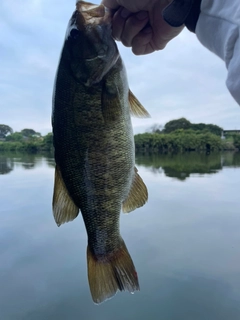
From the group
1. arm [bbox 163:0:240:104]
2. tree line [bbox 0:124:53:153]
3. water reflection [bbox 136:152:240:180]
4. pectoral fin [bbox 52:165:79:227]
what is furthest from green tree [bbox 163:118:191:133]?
arm [bbox 163:0:240:104]

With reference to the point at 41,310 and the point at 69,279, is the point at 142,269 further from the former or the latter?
the point at 41,310

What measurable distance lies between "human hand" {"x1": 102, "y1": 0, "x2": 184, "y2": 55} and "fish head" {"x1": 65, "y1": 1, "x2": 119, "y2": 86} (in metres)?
0.19

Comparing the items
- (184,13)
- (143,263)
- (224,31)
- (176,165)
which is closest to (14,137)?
(176,165)

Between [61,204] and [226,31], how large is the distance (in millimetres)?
847

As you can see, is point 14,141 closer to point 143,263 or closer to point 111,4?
point 143,263

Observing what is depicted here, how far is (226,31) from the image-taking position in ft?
2.46

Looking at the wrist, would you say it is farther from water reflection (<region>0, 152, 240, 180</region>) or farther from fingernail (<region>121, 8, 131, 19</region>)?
water reflection (<region>0, 152, 240, 180</region>)

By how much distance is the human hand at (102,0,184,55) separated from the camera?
1337mm

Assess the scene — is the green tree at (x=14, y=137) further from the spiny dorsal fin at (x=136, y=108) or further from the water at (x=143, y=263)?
the spiny dorsal fin at (x=136, y=108)

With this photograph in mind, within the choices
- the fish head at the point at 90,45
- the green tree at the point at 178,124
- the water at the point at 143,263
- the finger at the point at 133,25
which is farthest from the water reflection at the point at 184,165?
the fish head at the point at 90,45

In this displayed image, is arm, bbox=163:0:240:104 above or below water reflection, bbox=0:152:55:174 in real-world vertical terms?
above

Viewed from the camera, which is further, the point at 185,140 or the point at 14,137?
the point at 14,137

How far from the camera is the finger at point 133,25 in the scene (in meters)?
1.39

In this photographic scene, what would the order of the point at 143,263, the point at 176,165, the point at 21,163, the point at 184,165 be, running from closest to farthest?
the point at 143,263, the point at 184,165, the point at 176,165, the point at 21,163
